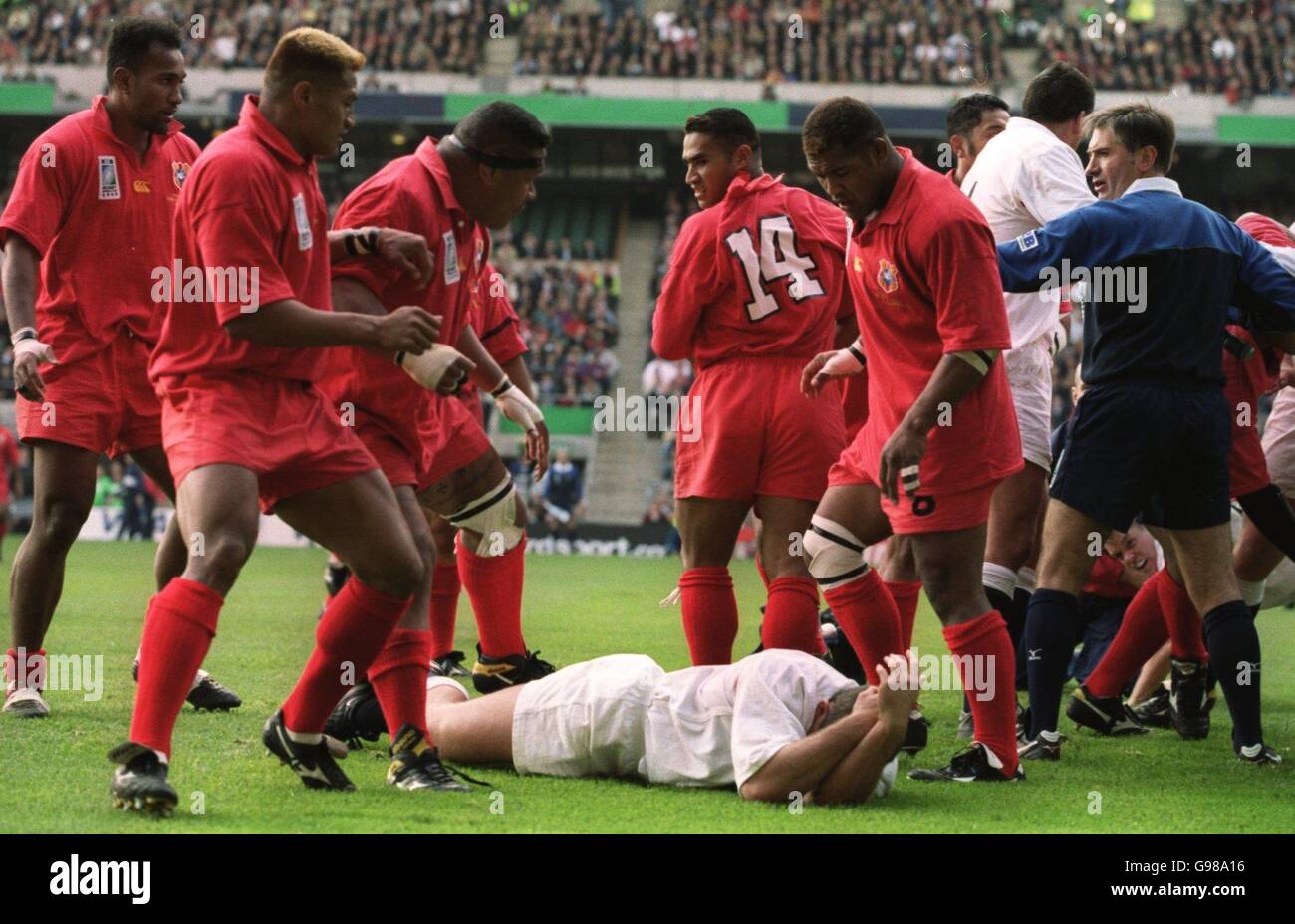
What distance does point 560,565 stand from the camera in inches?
829

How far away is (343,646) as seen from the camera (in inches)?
198

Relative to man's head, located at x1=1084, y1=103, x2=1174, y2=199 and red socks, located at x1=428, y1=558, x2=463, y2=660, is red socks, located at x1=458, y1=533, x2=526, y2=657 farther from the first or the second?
man's head, located at x1=1084, y1=103, x2=1174, y2=199

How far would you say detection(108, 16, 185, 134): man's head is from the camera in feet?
21.5

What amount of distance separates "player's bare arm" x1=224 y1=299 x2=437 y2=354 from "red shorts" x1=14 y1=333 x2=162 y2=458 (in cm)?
223

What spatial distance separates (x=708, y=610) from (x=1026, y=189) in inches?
85.6

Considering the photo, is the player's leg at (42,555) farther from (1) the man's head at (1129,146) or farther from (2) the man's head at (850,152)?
(1) the man's head at (1129,146)

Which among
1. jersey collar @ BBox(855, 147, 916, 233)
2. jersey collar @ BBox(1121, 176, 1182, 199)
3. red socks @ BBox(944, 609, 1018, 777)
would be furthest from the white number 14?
red socks @ BBox(944, 609, 1018, 777)

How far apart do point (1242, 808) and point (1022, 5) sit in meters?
36.4

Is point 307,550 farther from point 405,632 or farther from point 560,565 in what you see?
point 405,632

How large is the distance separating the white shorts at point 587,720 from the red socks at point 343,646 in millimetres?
690

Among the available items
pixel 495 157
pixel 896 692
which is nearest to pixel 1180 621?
pixel 896 692

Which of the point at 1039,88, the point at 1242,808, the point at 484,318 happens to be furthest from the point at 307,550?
the point at 1242,808

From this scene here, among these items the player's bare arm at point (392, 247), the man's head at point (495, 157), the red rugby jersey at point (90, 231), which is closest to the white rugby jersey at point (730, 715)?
the player's bare arm at point (392, 247)

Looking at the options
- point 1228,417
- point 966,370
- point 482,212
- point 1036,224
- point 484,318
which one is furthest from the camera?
point 484,318
